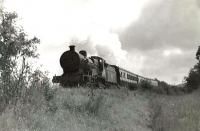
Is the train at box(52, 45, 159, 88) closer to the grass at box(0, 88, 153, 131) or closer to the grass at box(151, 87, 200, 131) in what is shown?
the grass at box(151, 87, 200, 131)

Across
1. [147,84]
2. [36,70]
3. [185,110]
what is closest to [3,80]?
[36,70]

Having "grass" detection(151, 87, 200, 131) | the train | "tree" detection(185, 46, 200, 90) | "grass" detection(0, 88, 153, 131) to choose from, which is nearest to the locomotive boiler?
the train

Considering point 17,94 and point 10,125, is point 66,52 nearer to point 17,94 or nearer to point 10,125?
point 17,94

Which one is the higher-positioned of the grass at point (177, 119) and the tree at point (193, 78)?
the tree at point (193, 78)

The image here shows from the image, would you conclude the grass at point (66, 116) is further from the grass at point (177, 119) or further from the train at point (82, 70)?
the train at point (82, 70)

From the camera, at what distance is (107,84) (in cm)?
2903

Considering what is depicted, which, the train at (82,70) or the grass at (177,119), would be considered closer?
the grass at (177,119)

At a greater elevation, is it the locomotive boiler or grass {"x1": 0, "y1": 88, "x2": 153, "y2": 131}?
the locomotive boiler

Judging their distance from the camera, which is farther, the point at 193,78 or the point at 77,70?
the point at 193,78

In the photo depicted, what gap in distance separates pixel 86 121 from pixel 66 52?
1523cm

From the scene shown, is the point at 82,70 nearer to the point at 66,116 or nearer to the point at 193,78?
the point at 66,116

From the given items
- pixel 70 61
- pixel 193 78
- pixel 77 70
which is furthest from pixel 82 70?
pixel 193 78

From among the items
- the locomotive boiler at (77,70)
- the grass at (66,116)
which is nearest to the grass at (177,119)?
the grass at (66,116)

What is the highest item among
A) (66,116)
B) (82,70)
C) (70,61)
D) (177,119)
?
(70,61)
